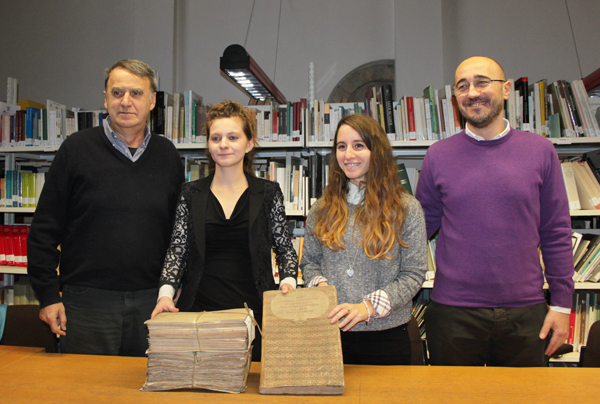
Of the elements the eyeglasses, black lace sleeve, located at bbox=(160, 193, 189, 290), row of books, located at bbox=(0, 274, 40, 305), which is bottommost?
row of books, located at bbox=(0, 274, 40, 305)

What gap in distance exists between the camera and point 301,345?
104 cm

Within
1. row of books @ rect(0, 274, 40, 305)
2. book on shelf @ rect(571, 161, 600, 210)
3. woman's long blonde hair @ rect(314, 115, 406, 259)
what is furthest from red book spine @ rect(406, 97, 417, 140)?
row of books @ rect(0, 274, 40, 305)

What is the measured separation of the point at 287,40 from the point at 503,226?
4059 mm

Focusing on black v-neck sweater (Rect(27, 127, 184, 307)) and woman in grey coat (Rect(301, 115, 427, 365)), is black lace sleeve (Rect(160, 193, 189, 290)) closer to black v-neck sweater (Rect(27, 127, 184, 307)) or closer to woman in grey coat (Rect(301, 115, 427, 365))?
black v-neck sweater (Rect(27, 127, 184, 307))

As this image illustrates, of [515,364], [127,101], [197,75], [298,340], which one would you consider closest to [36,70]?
[197,75]

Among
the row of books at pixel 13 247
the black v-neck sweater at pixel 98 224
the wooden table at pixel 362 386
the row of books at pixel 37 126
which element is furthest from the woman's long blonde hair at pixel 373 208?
the row of books at pixel 13 247

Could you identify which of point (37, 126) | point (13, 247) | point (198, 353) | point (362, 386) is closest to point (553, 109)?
point (362, 386)

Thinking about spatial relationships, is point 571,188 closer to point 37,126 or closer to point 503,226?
point 503,226

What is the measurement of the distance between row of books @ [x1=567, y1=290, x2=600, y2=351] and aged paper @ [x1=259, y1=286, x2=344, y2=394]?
2.52 metres

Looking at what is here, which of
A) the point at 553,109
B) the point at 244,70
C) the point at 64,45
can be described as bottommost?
the point at 553,109

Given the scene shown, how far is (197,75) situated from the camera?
16.1 feet

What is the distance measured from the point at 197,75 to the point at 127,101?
348 cm

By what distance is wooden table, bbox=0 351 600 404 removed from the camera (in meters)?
0.97

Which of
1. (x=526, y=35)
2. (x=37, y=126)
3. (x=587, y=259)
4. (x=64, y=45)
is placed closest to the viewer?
(x=587, y=259)
